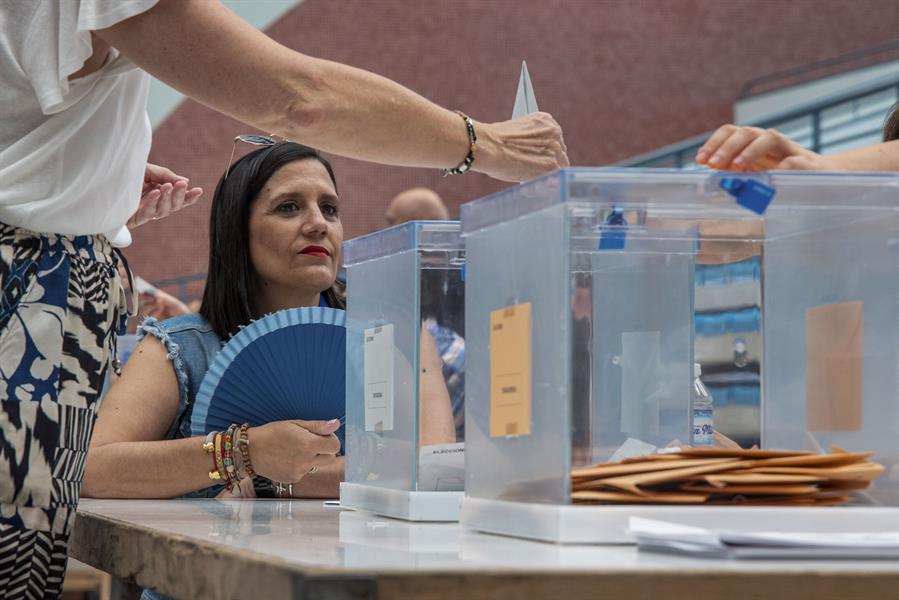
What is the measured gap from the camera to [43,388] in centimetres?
103

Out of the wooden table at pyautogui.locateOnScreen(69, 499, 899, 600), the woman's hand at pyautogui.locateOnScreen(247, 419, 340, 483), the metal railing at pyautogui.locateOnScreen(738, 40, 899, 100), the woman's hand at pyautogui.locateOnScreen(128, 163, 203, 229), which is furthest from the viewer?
the metal railing at pyautogui.locateOnScreen(738, 40, 899, 100)

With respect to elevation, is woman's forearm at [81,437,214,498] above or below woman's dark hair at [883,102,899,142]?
below

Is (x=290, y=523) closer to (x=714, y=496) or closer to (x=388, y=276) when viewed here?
(x=388, y=276)

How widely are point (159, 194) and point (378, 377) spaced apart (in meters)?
0.43

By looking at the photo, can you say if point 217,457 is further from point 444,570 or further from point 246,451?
point 444,570

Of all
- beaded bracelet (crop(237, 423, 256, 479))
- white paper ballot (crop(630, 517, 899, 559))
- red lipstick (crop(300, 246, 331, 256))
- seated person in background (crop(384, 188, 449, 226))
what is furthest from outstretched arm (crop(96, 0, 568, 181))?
seated person in background (crop(384, 188, 449, 226))

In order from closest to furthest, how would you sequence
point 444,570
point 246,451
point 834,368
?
1. point 444,570
2. point 834,368
3. point 246,451

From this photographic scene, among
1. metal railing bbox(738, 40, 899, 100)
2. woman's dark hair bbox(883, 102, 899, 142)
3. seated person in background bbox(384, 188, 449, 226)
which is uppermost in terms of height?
metal railing bbox(738, 40, 899, 100)

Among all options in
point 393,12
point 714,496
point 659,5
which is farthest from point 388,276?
point 659,5

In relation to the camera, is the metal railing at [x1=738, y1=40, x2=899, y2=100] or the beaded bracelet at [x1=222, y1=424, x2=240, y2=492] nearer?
the beaded bracelet at [x1=222, y1=424, x2=240, y2=492]

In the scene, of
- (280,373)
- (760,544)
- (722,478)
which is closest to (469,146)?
(722,478)

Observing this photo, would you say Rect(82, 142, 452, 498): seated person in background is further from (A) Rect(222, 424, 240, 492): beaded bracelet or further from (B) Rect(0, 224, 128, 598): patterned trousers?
(B) Rect(0, 224, 128, 598): patterned trousers

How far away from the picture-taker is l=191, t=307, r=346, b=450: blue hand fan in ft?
5.54

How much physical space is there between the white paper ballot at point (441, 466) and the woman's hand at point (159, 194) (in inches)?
20.7
